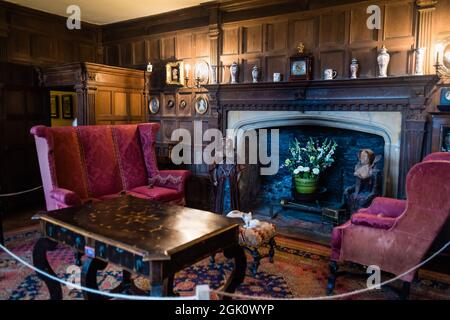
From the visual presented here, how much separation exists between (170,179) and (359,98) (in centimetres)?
238

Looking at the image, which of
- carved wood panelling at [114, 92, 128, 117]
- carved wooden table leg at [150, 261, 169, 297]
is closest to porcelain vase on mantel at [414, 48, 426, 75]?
carved wooden table leg at [150, 261, 169, 297]

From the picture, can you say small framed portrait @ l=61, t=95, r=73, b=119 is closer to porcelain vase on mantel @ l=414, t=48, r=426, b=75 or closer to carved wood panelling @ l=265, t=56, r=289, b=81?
carved wood panelling @ l=265, t=56, r=289, b=81

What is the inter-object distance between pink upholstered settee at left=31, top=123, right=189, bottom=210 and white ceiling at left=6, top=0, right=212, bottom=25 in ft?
6.47

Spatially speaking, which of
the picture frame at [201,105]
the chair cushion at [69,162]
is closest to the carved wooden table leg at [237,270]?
the chair cushion at [69,162]

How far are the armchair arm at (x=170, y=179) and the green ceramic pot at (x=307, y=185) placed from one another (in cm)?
153

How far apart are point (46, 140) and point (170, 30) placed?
3.10 m

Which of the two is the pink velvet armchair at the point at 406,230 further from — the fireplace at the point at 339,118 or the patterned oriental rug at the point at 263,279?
the fireplace at the point at 339,118

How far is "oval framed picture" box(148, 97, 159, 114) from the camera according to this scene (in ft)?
20.3

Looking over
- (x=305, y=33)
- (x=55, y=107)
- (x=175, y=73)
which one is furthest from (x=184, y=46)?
(x=55, y=107)

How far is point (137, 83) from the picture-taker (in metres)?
5.99

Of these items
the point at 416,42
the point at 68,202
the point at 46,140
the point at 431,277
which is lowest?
the point at 431,277
